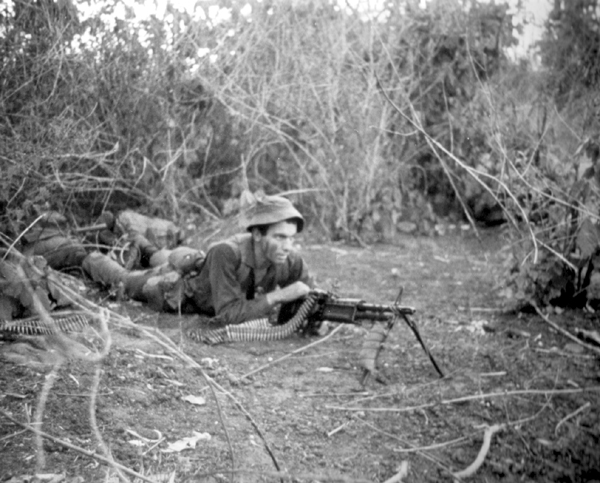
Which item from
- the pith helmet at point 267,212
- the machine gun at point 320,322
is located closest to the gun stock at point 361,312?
the machine gun at point 320,322

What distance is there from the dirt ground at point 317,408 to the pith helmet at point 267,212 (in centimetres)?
82

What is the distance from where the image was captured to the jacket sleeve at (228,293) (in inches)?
203

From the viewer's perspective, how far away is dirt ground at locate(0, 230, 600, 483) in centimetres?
308

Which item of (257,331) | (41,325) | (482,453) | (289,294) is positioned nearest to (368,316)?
(289,294)

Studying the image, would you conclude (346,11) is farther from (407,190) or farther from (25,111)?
(25,111)

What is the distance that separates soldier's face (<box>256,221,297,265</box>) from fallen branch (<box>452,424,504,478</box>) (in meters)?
2.00

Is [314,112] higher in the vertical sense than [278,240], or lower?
higher

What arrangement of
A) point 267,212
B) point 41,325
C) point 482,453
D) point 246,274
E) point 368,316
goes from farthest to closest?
point 246,274, point 267,212, point 368,316, point 41,325, point 482,453

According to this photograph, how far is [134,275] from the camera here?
6.10 meters

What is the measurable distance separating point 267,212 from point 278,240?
0.20 m

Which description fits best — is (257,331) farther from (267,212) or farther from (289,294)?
(267,212)

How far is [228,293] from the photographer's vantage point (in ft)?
17.2

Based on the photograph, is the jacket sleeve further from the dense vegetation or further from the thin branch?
the dense vegetation

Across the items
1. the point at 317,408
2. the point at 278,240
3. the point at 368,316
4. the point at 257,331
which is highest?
the point at 278,240
